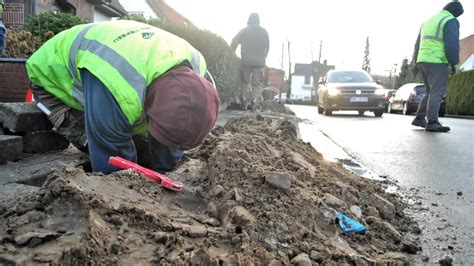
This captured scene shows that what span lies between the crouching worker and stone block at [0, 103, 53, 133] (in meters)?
0.48

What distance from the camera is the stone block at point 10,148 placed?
3071 millimetres

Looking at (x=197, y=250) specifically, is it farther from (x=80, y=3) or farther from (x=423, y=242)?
(x=80, y=3)

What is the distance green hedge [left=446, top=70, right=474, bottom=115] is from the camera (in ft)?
64.5

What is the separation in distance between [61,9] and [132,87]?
1414cm

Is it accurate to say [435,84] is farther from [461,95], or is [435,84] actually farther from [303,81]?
[303,81]

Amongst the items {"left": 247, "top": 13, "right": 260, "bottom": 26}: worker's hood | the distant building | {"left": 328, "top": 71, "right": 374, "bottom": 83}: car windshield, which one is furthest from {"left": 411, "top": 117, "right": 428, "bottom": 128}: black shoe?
the distant building

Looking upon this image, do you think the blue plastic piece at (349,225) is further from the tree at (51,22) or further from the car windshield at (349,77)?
the car windshield at (349,77)

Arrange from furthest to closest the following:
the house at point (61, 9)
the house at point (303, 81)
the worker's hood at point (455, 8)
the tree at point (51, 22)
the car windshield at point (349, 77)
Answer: the house at point (303, 81) → the car windshield at point (349, 77) → the house at point (61, 9) → the tree at point (51, 22) → the worker's hood at point (455, 8)

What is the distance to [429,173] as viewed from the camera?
412cm

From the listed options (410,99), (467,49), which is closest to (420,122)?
(410,99)

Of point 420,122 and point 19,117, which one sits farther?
point 420,122

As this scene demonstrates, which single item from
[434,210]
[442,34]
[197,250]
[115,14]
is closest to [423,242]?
[434,210]

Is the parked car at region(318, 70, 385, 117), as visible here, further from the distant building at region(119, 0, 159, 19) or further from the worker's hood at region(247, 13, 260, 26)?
the distant building at region(119, 0, 159, 19)

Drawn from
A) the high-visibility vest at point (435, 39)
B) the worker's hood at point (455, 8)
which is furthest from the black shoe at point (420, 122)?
the worker's hood at point (455, 8)
